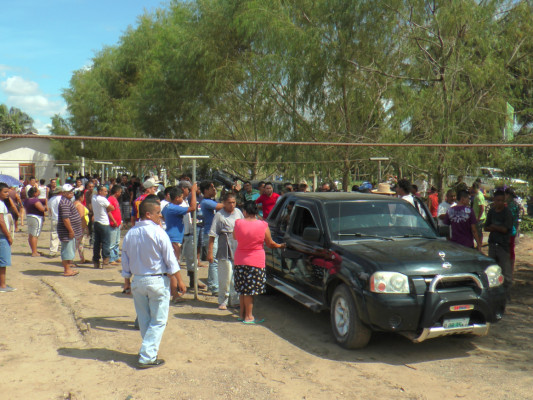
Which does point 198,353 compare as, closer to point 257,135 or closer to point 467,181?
point 467,181

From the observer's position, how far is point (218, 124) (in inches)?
949

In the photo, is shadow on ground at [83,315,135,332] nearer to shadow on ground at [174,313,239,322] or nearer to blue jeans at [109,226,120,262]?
shadow on ground at [174,313,239,322]

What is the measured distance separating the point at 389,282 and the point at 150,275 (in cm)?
241

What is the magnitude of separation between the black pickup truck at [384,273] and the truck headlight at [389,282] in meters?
0.01

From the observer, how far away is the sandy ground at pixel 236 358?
15.9ft

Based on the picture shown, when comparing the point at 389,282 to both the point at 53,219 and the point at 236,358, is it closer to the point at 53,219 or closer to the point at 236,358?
the point at 236,358

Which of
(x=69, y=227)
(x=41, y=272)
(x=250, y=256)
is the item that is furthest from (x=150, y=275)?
(x=41, y=272)

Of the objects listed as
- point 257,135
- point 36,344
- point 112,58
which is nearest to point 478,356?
point 36,344

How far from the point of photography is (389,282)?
17.9ft

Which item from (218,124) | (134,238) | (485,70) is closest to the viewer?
(134,238)

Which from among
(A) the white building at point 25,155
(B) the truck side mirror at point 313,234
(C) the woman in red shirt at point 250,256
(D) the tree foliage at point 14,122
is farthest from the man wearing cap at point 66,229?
(D) the tree foliage at point 14,122

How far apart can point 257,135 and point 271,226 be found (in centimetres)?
1351

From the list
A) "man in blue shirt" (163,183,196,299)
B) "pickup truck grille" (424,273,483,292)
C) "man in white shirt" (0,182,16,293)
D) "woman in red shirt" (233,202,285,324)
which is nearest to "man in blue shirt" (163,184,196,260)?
"man in blue shirt" (163,183,196,299)

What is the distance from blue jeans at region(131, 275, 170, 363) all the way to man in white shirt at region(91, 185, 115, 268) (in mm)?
5357
